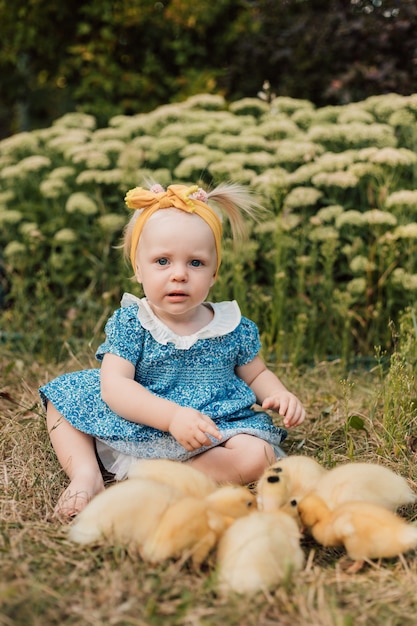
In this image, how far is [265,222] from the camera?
3322 millimetres

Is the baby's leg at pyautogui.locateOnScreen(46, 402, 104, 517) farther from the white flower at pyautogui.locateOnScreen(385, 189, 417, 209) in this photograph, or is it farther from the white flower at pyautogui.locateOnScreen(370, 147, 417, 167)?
the white flower at pyautogui.locateOnScreen(370, 147, 417, 167)

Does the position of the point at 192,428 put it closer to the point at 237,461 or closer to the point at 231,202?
the point at 237,461

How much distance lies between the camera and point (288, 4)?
5.29 m

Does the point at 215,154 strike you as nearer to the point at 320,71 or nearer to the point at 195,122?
the point at 195,122

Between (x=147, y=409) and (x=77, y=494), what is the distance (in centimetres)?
27

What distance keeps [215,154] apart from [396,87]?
1.63m

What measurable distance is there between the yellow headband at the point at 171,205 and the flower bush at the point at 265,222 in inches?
36.1

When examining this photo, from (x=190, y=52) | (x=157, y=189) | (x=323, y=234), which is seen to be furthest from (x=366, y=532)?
(x=190, y=52)

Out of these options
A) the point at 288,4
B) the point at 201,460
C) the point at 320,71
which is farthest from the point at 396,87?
the point at 201,460

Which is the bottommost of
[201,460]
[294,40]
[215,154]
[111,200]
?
[201,460]

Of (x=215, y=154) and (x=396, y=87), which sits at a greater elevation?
(x=396, y=87)

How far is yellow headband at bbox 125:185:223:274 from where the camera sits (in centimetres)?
204

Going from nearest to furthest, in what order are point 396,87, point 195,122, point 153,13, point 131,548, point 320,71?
point 131,548
point 195,122
point 396,87
point 320,71
point 153,13

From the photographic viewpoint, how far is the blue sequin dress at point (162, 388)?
81.3 inches
